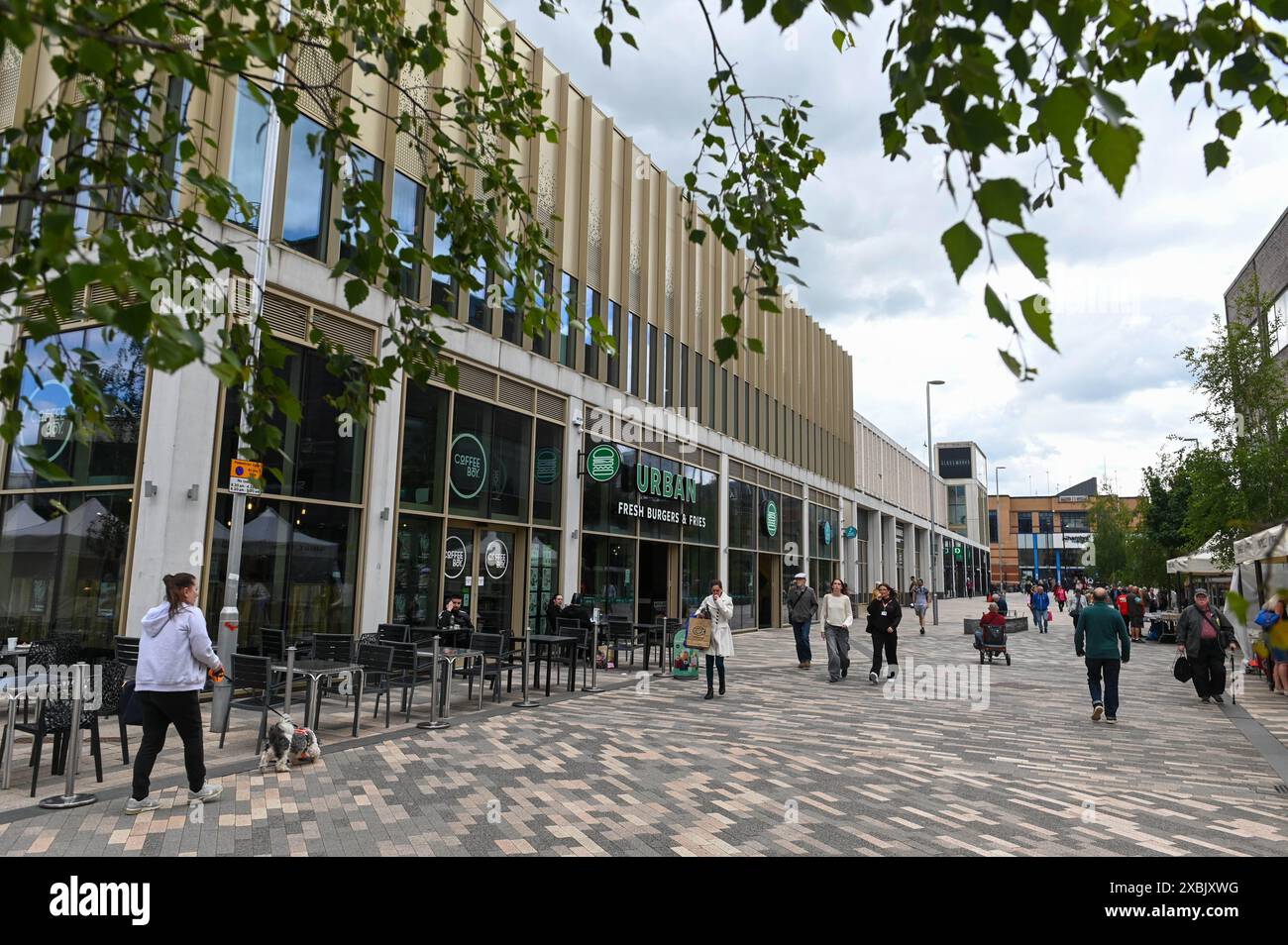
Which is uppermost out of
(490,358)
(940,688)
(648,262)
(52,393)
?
(648,262)

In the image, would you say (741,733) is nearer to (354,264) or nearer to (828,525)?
(354,264)

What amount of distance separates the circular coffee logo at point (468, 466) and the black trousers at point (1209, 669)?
41.2ft

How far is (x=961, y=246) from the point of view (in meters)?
1.71

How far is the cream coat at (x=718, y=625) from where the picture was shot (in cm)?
1213

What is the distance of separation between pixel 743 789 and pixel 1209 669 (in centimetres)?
964

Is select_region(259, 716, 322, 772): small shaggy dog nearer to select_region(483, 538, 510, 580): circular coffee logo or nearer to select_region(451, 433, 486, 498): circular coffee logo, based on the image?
select_region(451, 433, 486, 498): circular coffee logo

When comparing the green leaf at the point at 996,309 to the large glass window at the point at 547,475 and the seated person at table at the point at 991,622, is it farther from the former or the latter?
the seated person at table at the point at 991,622

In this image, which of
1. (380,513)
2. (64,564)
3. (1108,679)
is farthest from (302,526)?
(1108,679)

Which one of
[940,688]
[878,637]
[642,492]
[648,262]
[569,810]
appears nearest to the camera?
[569,810]

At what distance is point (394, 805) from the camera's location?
6082mm

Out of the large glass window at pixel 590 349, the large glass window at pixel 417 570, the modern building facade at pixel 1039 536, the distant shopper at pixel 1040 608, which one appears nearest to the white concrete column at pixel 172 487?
the large glass window at pixel 417 570

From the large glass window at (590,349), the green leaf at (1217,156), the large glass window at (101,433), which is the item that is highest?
the large glass window at (590,349)

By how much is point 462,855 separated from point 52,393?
11146 millimetres
